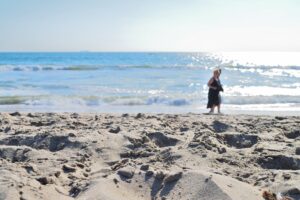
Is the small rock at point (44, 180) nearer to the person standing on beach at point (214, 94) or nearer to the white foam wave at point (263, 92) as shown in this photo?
the person standing on beach at point (214, 94)

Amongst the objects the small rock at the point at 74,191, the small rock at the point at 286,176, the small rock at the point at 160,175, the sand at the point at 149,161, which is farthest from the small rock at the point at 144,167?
the small rock at the point at 286,176

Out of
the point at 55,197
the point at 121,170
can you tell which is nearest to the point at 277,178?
the point at 121,170

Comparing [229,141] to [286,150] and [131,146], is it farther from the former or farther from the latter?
[131,146]

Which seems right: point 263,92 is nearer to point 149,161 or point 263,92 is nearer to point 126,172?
point 149,161

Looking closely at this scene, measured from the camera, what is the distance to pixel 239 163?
14.4 ft

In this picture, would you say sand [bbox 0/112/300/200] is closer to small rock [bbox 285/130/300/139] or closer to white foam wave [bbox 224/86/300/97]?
small rock [bbox 285/130/300/139]

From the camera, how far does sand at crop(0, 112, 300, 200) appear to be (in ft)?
11.4

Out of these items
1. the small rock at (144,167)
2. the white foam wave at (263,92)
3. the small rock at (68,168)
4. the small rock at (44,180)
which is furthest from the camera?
the white foam wave at (263,92)

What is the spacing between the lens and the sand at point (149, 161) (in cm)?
347

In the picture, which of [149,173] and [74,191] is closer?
[74,191]

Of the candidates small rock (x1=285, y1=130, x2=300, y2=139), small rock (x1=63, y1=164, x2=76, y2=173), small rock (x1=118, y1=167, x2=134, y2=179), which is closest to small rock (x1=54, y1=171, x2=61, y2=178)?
small rock (x1=63, y1=164, x2=76, y2=173)

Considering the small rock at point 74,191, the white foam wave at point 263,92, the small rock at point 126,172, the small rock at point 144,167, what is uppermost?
the small rock at point 144,167

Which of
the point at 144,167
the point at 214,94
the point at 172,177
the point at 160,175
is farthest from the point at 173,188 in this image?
the point at 214,94

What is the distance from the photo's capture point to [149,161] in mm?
4406
